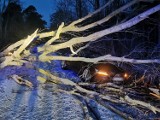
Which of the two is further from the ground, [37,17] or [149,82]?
[37,17]

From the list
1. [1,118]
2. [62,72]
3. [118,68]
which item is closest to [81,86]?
[118,68]

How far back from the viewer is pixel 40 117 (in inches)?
320

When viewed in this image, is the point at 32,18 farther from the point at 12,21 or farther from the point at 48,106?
the point at 48,106

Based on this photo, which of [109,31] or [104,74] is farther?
[104,74]

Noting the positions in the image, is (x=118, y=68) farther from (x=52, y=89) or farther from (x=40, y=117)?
(x=40, y=117)

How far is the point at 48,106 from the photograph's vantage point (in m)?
9.12

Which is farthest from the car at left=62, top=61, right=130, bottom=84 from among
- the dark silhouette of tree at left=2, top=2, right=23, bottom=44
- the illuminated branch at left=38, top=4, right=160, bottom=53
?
→ the dark silhouette of tree at left=2, top=2, right=23, bottom=44

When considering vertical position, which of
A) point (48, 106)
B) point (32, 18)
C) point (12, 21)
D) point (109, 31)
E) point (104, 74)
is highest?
point (32, 18)

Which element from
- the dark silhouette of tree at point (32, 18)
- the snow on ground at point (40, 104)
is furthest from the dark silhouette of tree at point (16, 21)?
the snow on ground at point (40, 104)

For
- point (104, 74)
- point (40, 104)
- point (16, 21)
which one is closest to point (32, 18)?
point (16, 21)

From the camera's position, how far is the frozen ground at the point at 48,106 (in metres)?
8.29

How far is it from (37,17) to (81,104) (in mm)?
47681

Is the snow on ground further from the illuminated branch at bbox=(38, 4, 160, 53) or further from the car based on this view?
the illuminated branch at bbox=(38, 4, 160, 53)

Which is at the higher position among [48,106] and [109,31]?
[109,31]
